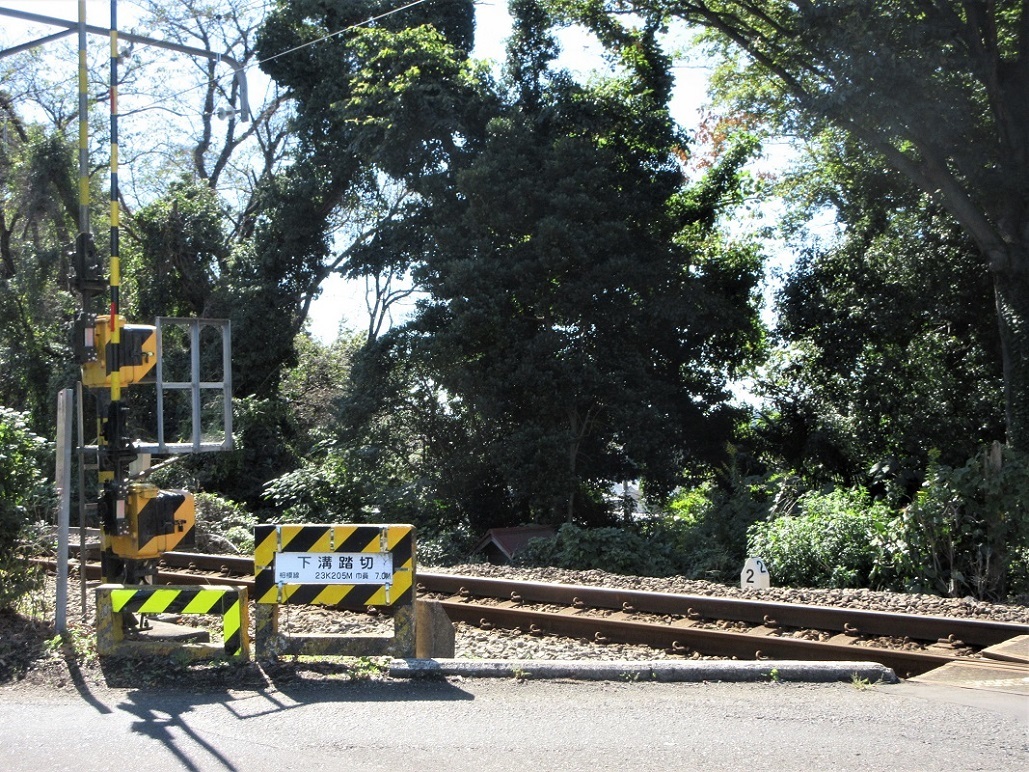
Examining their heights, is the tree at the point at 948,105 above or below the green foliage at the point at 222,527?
above

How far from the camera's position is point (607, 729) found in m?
6.01

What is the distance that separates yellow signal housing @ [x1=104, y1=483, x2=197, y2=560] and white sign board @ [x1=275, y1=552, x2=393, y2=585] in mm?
1020

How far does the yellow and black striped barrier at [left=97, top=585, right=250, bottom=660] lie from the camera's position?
747 cm

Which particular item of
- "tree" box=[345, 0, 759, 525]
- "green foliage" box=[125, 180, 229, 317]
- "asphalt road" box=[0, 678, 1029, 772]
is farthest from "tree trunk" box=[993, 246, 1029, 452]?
"green foliage" box=[125, 180, 229, 317]

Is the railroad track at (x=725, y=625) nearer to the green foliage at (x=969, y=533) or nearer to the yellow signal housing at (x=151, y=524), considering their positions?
the yellow signal housing at (x=151, y=524)

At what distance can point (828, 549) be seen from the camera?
12836mm

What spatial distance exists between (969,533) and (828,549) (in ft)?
5.26

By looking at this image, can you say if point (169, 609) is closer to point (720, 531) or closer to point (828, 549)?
point (828, 549)

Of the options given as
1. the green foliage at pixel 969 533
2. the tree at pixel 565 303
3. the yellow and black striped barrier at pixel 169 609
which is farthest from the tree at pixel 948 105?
the yellow and black striped barrier at pixel 169 609

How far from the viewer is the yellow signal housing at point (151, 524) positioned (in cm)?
789

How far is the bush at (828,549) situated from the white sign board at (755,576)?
5.76 ft

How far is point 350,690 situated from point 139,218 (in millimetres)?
24188

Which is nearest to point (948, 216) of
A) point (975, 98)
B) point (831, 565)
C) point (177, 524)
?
point (975, 98)

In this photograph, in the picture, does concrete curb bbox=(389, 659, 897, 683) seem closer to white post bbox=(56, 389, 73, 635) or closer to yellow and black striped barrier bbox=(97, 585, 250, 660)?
yellow and black striped barrier bbox=(97, 585, 250, 660)
